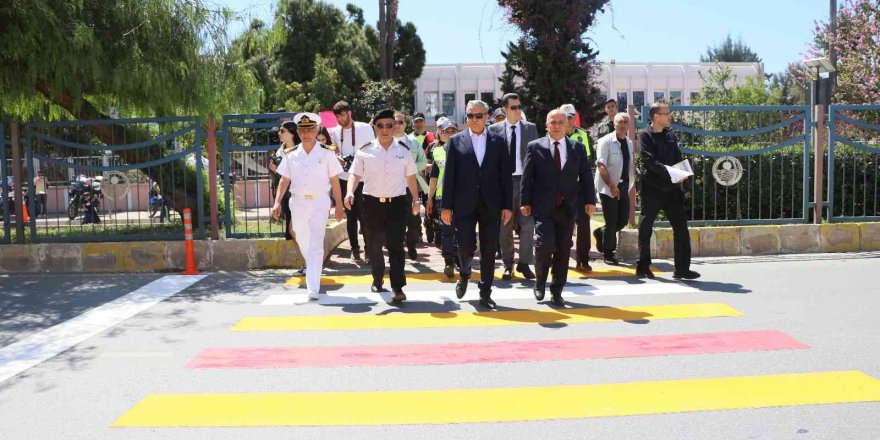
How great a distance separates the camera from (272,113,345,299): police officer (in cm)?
851

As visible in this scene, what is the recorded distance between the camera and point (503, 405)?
5016 millimetres

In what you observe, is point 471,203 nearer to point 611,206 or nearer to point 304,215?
point 304,215

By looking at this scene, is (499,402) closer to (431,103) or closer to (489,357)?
(489,357)

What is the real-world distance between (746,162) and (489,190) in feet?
17.4

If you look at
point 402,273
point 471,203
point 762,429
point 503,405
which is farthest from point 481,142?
point 762,429

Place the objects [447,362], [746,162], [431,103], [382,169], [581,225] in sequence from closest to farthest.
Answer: [447,362] → [382,169] → [581,225] → [746,162] → [431,103]

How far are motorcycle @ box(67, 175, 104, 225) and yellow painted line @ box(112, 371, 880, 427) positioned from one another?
6653 mm

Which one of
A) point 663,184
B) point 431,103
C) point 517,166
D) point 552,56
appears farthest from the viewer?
point 431,103

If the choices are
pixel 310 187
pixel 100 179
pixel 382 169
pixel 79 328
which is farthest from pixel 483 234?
pixel 100 179

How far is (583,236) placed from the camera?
9.92m

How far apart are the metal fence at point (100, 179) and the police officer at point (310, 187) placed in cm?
256

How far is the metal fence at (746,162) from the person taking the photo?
36.0ft

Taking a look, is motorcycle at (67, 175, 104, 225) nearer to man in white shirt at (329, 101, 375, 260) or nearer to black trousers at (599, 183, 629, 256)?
man in white shirt at (329, 101, 375, 260)

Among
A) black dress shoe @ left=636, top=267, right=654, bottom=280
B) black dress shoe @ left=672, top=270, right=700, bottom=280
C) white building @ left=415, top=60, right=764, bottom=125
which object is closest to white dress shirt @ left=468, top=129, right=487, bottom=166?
black dress shoe @ left=636, top=267, right=654, bottom=280
